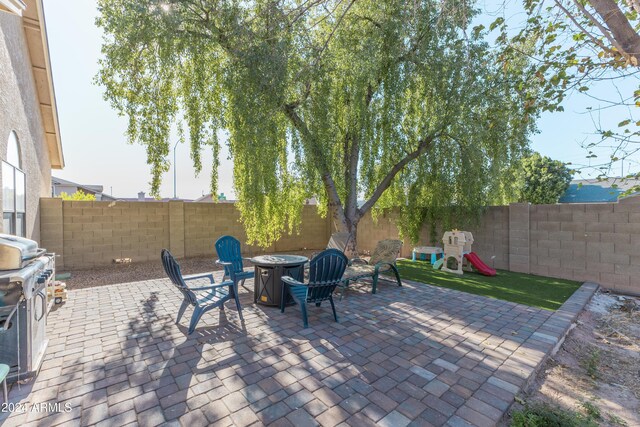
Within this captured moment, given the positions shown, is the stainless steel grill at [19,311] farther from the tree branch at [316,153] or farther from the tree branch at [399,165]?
the tree branch at [399,165]

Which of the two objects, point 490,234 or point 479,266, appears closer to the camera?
point 479,266

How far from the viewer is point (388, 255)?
19.8 feet

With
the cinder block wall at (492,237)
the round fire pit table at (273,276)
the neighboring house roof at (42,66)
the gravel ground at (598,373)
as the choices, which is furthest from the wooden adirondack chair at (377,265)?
the neighboring house roof at (42,66)

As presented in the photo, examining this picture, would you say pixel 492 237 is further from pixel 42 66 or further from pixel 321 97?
pixel 42 66

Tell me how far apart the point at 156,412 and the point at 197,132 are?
17.2 feet

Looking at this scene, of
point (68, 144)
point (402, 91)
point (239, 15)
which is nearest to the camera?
point (239, 15)

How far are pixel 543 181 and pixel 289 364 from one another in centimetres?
2195

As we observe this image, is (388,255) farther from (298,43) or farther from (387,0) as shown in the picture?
(387,0)

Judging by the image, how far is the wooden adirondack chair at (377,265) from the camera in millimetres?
5160

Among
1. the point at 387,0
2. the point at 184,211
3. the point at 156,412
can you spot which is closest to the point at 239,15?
the point at 387,0

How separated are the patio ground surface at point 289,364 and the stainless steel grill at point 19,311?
21 centimetres

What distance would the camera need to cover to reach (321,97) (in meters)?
6.61

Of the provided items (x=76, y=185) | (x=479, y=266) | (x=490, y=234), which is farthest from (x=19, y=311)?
(x=76, y=185)

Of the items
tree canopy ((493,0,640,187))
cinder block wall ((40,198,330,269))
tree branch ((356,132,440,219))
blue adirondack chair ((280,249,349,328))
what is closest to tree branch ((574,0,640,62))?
tree canopy ((493,0,640,187))
